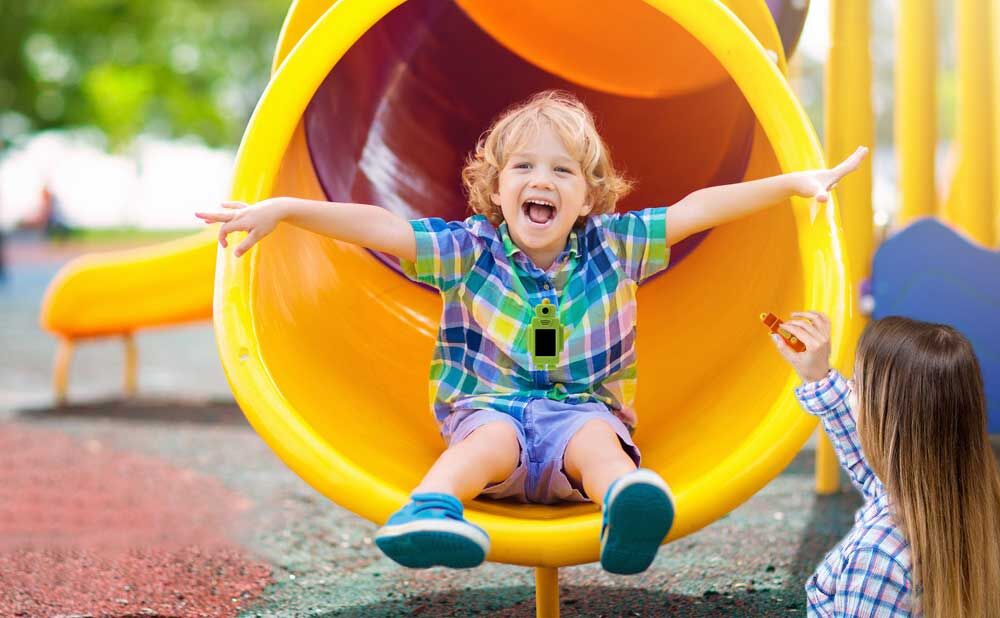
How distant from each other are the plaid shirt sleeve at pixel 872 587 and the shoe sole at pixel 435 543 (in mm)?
612

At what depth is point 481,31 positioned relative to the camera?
3729 mm

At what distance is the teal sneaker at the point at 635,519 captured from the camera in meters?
1.70

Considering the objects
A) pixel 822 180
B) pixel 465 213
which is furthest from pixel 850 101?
pixel 822 180

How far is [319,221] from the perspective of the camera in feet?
6.97

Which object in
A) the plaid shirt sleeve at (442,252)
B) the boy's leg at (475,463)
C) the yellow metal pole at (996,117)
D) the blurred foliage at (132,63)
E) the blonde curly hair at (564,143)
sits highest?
the blurred foliage at (132,63)

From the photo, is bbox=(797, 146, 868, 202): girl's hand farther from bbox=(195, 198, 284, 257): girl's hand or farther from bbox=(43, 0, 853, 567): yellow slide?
bbox=(195, 198, 284, 257): girl's hand

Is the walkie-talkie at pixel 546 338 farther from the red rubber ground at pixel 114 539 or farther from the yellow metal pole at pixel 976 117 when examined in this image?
the yellow metal pole at pixel 976 117

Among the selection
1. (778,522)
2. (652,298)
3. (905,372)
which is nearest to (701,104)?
(652,298)

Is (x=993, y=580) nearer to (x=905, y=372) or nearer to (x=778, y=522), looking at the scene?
(x=905, y=372)

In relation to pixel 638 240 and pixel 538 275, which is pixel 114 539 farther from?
pixel 638 240

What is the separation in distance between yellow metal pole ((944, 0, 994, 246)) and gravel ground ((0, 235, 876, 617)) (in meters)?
1.36

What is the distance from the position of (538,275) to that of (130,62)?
22519mm

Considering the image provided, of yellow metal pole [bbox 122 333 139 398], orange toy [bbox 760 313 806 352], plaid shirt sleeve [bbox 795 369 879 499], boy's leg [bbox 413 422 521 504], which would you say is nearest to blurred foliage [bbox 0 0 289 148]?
yellow metal pole [bbox 122 333 139 398]

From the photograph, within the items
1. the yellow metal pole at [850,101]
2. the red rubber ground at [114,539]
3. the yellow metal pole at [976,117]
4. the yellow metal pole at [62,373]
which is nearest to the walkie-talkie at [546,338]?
the red rubber ground at [114,539]
